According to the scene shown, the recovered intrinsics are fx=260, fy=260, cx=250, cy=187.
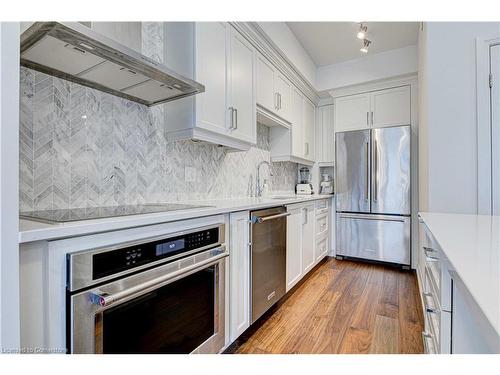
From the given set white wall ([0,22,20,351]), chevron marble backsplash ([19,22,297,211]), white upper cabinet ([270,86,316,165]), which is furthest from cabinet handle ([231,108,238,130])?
white wall ([0,22,20,351])

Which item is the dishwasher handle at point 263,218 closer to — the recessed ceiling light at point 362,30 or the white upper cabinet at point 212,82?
the white upper cabinet at point 212,82

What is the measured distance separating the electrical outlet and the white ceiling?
202 cm

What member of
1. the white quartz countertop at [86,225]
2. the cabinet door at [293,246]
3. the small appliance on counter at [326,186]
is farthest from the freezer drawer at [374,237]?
the white quartz countertop at [86,225]

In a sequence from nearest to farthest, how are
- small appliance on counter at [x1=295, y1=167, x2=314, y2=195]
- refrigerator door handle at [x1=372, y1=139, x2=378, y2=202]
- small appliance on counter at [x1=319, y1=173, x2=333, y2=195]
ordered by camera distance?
refrigerator door handle at [x1=372, y1=139, x2=378, y2=202] → small appliance on counter at [x1=295, y1=167, x2=314, y2=195] → small appliance on counter at [x1=319, y1=173, x2=333, y2=195]

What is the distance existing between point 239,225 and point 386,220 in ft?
8.07

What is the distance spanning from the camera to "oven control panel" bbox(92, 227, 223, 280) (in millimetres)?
921

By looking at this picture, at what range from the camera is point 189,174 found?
2.04 meters

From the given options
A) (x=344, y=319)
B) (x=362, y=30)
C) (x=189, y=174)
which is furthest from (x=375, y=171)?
(x=189, y=174)

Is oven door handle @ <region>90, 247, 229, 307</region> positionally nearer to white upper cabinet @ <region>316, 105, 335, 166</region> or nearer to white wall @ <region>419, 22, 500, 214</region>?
white wall @ <region>419, 22, 500, 214</region>

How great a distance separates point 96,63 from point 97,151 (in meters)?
0.47

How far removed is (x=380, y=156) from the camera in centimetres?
331
